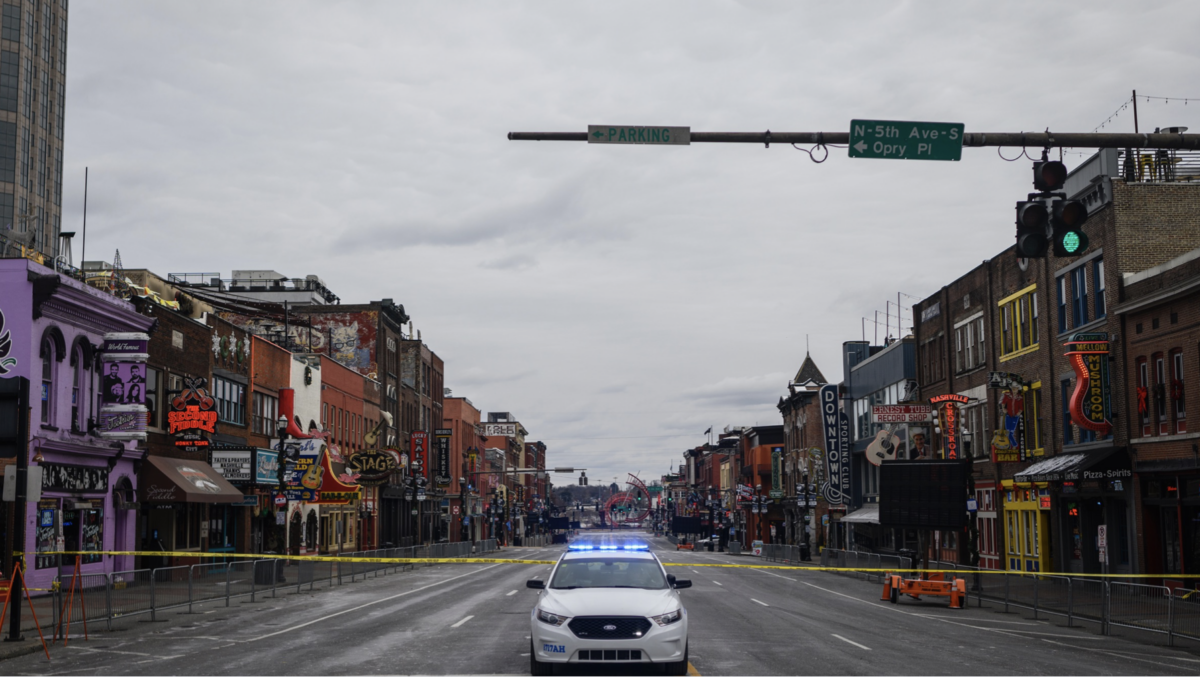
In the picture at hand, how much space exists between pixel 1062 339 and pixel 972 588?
9158mm

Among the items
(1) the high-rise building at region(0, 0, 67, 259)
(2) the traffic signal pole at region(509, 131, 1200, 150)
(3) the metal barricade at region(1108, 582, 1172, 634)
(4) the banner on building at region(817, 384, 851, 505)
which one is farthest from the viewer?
(1) the high-rise building at region(0, 0, 67, 259)

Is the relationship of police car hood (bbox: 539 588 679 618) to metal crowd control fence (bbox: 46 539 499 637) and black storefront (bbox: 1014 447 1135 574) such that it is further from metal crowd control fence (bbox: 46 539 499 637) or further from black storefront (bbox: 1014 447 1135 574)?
black storefront (bbox: 1014 447 1135 574)

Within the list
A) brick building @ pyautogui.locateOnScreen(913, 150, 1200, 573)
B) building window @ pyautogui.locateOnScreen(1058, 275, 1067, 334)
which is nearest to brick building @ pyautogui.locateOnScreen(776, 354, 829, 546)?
brick building @ pyautogui.locateOnScreen(913, 150, 1200, 573)

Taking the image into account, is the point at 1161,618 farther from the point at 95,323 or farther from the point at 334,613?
the point at 95,323

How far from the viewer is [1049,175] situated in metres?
12.0

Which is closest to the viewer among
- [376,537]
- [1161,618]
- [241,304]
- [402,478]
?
[1161,618]

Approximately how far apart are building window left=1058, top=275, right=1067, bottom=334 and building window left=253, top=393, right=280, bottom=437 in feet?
Answer: 106

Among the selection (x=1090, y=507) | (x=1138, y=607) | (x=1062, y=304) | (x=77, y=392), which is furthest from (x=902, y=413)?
(x=77, y=392)

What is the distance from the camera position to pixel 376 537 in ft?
240

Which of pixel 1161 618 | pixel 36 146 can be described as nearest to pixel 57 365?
pixel 1161 618

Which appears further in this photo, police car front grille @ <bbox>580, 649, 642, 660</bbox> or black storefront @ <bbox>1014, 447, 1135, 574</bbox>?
black storefront @ <bbox>1014, 447, 1135, 574</bbox>

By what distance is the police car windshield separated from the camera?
48.6ft

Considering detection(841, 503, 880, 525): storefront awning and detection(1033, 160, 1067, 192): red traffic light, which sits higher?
detection(1033, 160, 1067, 192): red traffic light

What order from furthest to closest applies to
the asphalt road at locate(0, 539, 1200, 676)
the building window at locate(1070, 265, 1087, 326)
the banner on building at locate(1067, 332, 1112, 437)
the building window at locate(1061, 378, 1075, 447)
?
the building window at locate(1061, 378, 1075, 447), the building window at locate(1070, 265, 1087, 326), the banner on building at locate(1067, 332, 1112, 437), the asphalt road at locate(0, 539, 1200, 676)
